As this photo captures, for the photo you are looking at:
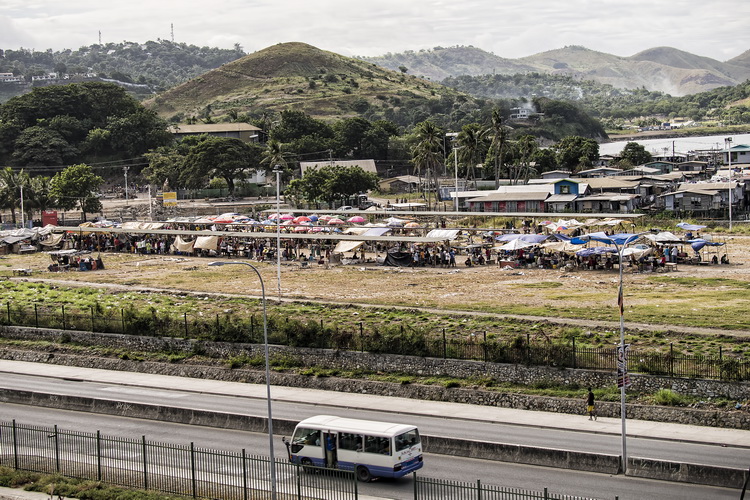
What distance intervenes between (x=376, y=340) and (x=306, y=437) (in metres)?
14.7

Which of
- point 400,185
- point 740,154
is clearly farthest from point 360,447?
point 740,154

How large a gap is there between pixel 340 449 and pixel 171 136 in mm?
144716

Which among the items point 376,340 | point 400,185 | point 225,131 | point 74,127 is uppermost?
point 74,127

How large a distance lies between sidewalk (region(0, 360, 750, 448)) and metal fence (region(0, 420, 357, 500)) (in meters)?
9.10

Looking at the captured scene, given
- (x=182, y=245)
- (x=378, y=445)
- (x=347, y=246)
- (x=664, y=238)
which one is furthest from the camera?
(x=182, y=245)

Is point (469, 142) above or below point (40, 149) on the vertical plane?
below

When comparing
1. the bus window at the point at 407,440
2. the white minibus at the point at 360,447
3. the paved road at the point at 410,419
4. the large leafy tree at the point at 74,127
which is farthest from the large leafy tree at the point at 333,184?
the bus window at the point at 407,440

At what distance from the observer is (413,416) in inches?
1426

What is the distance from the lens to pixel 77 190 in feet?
370

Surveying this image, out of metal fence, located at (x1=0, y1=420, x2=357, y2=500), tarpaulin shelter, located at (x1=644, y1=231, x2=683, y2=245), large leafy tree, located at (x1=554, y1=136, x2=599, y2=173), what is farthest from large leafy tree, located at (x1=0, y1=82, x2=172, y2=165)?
metal fence, located at (x1=0, y1=420, x2=357, y2=500)

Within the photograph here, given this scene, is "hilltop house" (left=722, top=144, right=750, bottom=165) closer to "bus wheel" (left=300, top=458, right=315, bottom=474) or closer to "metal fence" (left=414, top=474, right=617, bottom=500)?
"bus wheel" (left=300, top=458, right=315, bottom=474)

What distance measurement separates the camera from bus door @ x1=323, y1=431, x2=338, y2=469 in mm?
28578

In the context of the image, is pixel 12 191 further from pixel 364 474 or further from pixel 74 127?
pixel 364 474

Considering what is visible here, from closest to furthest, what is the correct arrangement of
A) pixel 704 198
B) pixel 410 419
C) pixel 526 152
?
pixel 410 419 < pixel 704 198 < pixel 526 152
